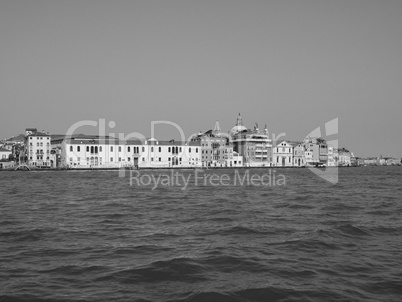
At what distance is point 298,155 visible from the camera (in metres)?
93.9

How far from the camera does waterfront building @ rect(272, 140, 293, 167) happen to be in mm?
89312

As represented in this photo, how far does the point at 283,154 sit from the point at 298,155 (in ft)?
16.5

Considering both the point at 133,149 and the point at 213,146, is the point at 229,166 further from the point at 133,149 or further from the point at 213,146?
the point at 133,149

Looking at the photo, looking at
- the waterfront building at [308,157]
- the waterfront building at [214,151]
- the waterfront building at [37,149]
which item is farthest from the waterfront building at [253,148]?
the waterfront building at [37,149]

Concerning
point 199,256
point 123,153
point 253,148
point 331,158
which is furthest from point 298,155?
point 199,256

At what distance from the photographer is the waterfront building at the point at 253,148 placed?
276 feet

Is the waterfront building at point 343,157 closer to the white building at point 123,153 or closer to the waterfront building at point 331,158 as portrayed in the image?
the waterfront building at point 331,158

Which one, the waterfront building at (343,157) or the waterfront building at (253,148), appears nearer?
the waterfront building at (253,148)

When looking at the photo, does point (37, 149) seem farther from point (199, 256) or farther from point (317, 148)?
point (317, 148)

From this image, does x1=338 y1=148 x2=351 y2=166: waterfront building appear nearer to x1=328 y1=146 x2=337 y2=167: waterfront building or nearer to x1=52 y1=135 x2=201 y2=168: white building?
x1=328 y1=146 x2=337 y2=167: waterfront building

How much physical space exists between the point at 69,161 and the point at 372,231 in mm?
56837

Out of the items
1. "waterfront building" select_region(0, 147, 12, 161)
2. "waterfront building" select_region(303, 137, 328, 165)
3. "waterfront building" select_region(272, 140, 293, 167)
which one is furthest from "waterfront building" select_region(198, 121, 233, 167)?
"waterfront building" select_region(0, 147, 12, 161)

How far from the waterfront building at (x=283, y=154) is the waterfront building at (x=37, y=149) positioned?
4430 centimetres

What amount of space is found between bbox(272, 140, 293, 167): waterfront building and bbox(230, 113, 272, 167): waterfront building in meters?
1.85
